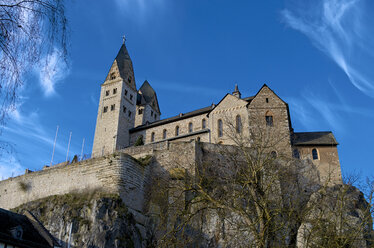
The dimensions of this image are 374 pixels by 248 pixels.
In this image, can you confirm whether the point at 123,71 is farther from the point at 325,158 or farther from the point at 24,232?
the point at 24,232

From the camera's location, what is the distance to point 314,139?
117 ft

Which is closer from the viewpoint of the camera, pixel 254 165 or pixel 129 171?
pixel 254 165

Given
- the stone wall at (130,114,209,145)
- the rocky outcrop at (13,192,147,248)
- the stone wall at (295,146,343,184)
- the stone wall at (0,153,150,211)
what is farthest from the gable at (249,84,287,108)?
the rocky outcrop at (13,192,147,248)

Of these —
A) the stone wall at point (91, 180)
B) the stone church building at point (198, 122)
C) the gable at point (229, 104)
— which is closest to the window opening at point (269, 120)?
the stone church building at point (198, 122)

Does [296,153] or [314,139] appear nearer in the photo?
[296,153]

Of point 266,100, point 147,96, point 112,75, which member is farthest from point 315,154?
point 147,96

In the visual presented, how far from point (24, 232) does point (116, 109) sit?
32108mm

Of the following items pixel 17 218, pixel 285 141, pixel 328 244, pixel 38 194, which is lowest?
pixel 328 244

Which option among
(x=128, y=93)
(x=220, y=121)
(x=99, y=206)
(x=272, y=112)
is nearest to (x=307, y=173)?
(x=272, y=112)

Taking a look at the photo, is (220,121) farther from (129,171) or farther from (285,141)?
(129,171)

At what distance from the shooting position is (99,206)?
26438mm

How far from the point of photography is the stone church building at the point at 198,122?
113ft

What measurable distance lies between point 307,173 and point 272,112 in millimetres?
7495

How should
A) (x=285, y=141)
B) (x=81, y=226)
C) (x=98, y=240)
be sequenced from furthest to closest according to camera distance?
(x=285, y=141), (x=81, y=226), (x=98, y=240)
